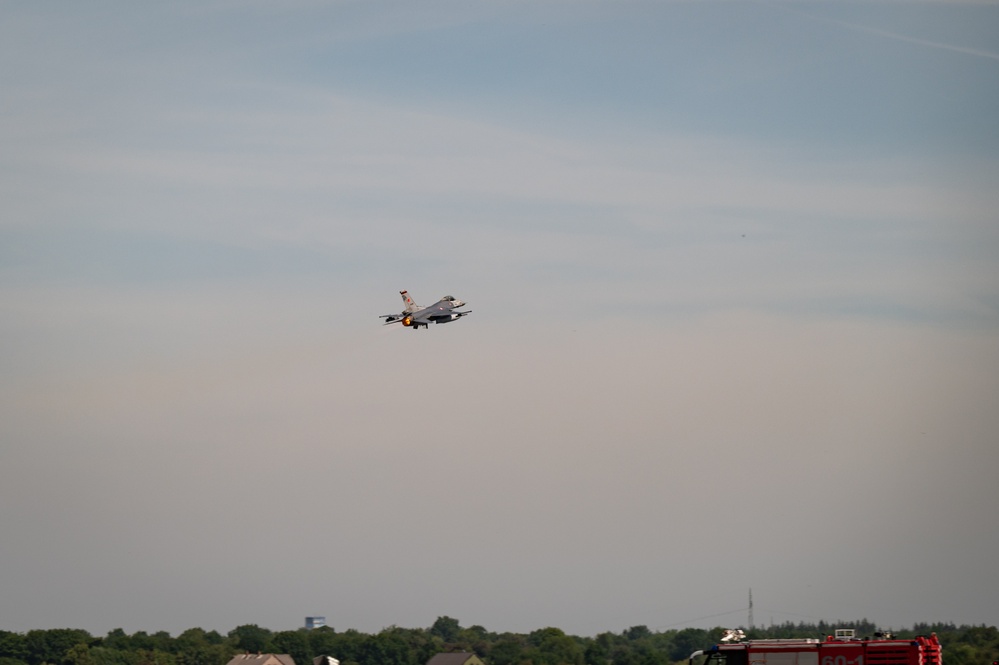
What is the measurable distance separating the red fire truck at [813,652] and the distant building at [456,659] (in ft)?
404

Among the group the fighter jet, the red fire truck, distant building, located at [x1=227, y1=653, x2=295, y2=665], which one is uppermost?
the fighter jet

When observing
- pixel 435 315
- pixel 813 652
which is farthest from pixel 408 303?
pixel 813 652

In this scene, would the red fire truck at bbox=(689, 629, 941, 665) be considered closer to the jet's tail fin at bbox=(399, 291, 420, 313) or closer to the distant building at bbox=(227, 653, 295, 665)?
the jet's tail fin at bbox=(399, 291, 420, 313)

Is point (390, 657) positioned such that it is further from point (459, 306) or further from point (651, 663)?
point (459, 306)

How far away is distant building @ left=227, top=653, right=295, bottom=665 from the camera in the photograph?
18388cm

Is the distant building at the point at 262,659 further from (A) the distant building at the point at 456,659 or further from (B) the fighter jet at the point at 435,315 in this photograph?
(B) the fighter jet at the point at 435,315

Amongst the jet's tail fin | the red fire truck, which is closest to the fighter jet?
the jet's tail fin

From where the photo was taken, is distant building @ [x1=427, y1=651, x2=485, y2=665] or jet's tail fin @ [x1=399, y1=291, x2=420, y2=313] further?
distant building @ [x1=427, y1=651, x2=485, y2=665]

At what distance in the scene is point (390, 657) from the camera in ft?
636

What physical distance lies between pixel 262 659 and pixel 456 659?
88.2 feet

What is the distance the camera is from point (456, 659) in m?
181

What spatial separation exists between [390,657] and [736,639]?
14115cm

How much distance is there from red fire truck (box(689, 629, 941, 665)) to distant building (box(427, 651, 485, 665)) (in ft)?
404

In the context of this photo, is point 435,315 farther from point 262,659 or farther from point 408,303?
point 262,659
